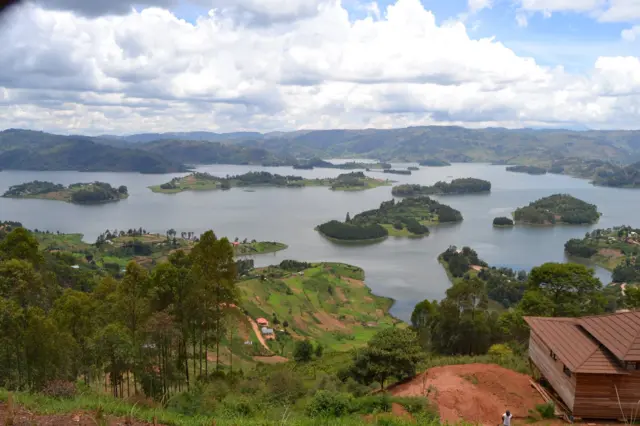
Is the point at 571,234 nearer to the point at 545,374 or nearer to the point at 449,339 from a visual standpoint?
the point at 449,339

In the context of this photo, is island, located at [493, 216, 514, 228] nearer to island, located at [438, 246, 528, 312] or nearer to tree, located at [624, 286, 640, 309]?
island, located at [438, 246, 528, 312]

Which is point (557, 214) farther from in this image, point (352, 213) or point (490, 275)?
point (490, 275)

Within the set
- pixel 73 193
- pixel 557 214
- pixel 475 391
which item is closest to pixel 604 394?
pixel 475 391

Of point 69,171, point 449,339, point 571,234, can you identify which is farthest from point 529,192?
point 69,171

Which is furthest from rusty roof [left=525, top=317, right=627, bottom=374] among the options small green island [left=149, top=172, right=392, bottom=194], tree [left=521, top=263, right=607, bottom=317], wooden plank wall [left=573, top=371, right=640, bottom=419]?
small green island [left=149, top=172, right=392, bottom=194]

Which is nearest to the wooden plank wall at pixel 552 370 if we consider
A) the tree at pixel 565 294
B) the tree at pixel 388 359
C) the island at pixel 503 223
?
the tree at pixel 388 359

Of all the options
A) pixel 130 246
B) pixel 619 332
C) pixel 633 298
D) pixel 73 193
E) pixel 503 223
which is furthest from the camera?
pixel 73 193
